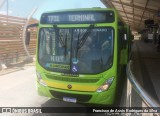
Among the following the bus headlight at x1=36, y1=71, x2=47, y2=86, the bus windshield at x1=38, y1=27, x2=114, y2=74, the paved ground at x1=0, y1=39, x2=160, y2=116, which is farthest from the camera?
the paved ground at x1=0, y1=39, x2=160, y2=116

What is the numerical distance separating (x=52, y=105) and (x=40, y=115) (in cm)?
96

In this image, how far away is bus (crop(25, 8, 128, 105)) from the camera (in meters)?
6.20

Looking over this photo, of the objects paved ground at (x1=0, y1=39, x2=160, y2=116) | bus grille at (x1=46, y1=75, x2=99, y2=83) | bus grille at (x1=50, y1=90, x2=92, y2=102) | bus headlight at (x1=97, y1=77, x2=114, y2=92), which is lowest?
paved ground at (x1=0, y1=39, x2=160, y2=116)

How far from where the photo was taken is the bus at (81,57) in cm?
620

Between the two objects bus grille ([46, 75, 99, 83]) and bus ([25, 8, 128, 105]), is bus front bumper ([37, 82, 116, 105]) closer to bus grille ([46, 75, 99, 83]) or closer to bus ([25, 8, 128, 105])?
bus ([25, 8, 128, 105])

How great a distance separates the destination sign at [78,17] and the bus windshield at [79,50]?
0.21 meters

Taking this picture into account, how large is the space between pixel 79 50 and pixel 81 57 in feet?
0.60

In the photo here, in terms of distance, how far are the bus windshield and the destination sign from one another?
21 cm

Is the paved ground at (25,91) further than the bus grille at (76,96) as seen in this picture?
Yes

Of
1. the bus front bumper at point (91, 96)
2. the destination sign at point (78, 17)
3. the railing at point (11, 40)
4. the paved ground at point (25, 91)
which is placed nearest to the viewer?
the bus front bumper at point (91, 96)

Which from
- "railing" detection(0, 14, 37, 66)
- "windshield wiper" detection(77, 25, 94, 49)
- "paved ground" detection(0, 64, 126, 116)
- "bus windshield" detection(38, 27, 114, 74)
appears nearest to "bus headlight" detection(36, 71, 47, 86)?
"bus windshield" detection(38, 27, 114, 74)

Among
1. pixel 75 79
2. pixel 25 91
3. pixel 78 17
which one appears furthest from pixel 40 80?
pixel 25 91

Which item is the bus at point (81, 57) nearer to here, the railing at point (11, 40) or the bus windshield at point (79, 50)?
the bus windshield at point (79, 50)

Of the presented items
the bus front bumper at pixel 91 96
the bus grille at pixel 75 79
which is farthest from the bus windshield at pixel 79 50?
the bus front bumper at pixel 91 96
